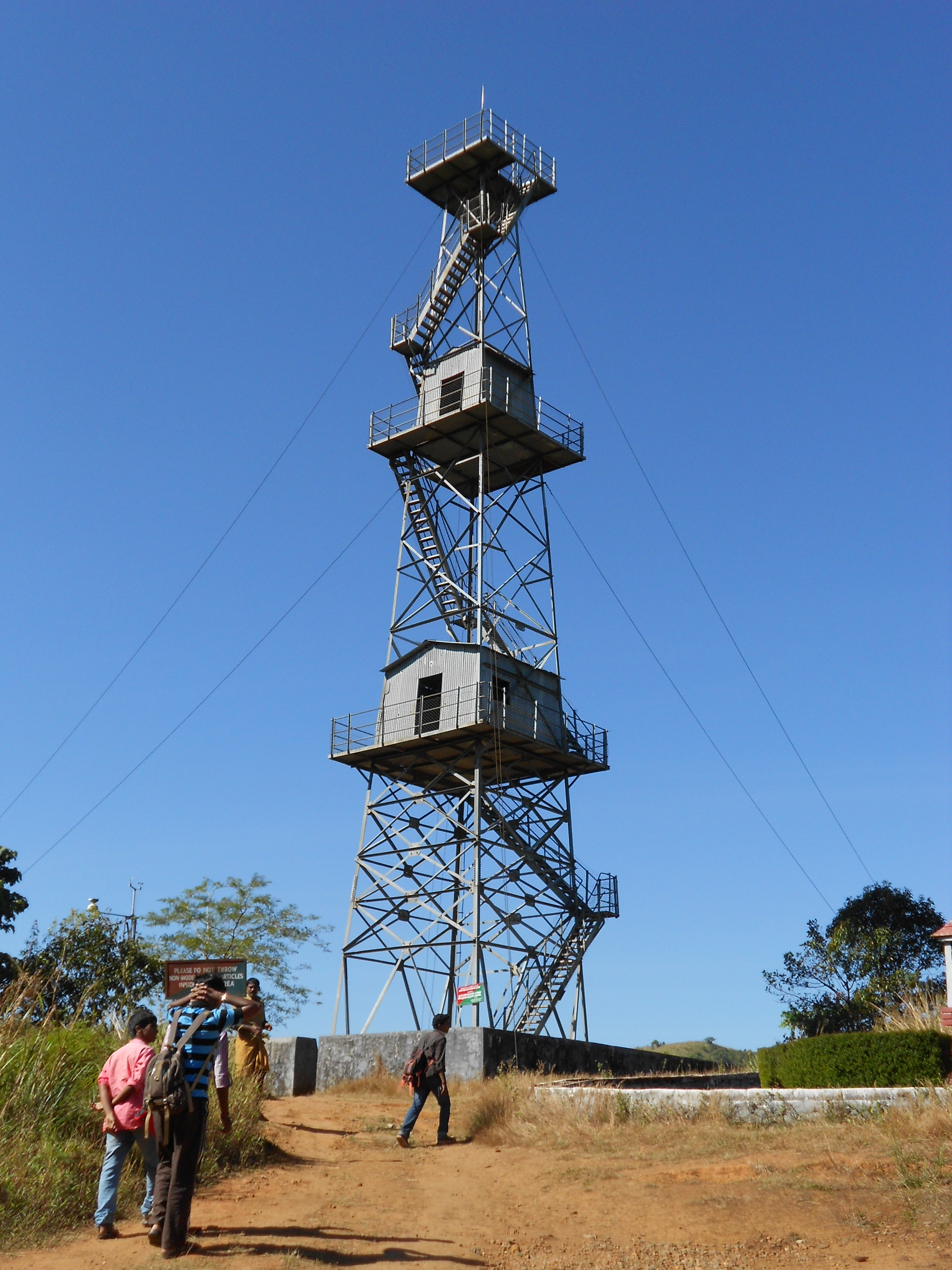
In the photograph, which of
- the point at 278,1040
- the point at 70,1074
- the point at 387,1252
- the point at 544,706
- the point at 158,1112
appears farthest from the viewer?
the point at 544,706

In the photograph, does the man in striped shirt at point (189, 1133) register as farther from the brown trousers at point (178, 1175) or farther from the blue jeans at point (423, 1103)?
the blue jeans at point (423, 1103)

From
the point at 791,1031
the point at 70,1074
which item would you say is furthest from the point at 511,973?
the point at 70,1074

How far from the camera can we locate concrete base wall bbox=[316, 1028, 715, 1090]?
23312 millimetres

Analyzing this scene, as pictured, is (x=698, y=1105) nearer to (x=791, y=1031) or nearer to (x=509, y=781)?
(x=509, y=781)

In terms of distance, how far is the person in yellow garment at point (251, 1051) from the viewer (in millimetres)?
16500

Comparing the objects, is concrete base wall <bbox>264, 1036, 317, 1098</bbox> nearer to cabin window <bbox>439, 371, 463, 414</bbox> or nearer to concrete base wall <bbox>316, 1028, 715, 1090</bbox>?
concrete base wall <bbox>316, 1028, 715, 1090</bbox>

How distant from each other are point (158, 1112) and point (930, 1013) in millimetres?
12989

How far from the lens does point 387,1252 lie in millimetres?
10422

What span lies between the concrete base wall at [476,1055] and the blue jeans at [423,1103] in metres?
6.27

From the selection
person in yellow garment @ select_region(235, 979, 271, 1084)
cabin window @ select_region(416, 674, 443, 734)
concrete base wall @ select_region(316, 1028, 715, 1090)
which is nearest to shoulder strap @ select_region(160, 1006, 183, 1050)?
person in yellow garment @ select_region(235, 979, 271, 1084)

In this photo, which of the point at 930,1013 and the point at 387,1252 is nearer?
the point at 387,1252

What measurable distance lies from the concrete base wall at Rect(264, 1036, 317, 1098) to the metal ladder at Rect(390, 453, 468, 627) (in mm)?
12113

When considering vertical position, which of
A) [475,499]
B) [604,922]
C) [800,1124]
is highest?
[475,499]

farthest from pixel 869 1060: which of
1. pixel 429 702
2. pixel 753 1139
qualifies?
pixel 429 702
